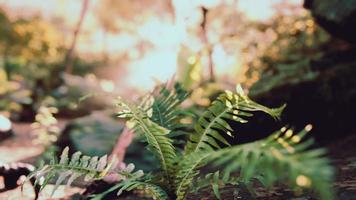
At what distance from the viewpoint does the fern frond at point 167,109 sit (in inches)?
131

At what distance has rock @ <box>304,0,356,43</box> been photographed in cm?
487

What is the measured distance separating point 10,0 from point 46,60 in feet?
40.9

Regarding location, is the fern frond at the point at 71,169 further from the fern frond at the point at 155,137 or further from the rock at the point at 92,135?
the rock at the point at 92,135

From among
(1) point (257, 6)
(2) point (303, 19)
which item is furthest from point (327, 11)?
(1) point (257, 6)

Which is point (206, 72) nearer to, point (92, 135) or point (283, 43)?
point (283, 43)

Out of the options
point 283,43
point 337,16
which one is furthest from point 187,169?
point 283,43

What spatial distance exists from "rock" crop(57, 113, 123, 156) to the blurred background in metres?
0.01

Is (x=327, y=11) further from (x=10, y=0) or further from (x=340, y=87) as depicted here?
(x=10, y=0)

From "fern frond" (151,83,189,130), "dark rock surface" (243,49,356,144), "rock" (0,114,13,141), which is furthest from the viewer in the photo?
"rock" (0,114,13,141)

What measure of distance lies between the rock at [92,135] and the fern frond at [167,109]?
2.00m

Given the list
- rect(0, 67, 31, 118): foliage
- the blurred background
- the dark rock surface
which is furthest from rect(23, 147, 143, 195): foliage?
rect(0, 67, 31, 118): foliage

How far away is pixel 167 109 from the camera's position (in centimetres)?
344

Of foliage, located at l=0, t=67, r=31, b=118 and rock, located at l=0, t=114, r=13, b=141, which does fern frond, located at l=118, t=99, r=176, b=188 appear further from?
foliage, located at l=0, t=67, r=31, b=118

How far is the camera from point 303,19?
731 cm
